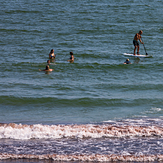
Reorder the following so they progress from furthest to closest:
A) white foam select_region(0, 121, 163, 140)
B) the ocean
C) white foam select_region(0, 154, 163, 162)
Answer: white foam select_region(0, 121, 163, 140), the ocean, white foam select_region(0, 154, 163, 162)

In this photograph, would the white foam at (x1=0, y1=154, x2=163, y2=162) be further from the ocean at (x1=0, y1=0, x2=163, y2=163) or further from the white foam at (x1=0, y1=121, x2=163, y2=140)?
the white foam at (x1=0, y1=121, x2=163, y2=140)

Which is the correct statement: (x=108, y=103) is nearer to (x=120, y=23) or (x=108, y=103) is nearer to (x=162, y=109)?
(x=162, y=109)

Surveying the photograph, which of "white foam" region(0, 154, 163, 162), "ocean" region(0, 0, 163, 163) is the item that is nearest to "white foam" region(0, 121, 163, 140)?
"ocean" region(0, 0, 163, 163)

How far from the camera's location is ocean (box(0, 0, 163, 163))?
34.7 feet

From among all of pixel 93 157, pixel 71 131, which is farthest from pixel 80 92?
pixel 93 157

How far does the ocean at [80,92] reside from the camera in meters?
10.6

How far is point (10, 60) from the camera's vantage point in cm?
2425

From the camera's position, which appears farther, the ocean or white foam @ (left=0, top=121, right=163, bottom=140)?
white foam @ (left=0, top=121, right=163, bottom=140)

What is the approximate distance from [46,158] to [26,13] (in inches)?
1402

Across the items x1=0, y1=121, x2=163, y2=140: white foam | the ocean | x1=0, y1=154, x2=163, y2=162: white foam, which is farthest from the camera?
x1=0, y1=121, x2=163, y2=140: white foam

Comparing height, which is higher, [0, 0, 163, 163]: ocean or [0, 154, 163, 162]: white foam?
[0, 0, 163, 163]: ocean

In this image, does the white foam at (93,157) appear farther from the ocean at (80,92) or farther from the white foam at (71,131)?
the white foam at (71,131)

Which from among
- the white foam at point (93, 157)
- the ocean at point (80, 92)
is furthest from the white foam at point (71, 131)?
the white foam at point (93, 157)

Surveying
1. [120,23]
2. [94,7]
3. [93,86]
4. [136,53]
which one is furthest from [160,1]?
[93,86]
